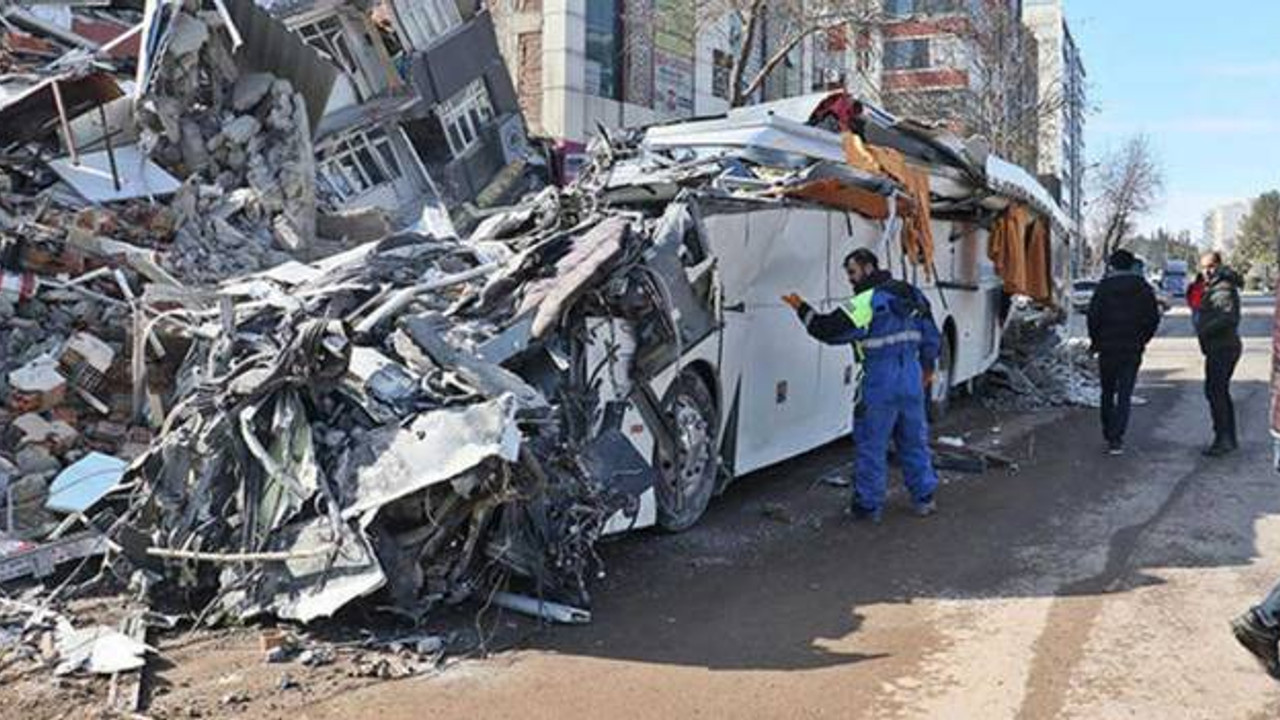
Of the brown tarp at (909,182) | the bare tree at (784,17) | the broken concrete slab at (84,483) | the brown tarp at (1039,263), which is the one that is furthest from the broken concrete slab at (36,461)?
the bare tree at (784,17)

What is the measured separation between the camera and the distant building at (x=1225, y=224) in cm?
11431

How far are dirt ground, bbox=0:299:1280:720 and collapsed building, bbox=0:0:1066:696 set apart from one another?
1.16 feet

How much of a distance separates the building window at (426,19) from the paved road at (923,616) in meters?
14.2

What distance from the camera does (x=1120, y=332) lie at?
34.4ft

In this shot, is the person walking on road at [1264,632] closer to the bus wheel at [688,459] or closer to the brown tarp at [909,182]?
the bus wheel at [688,459]

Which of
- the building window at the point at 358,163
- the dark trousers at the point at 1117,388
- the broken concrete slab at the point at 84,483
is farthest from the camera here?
the building window at the point at 358,163

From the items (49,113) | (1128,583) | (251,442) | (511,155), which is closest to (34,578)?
(251,442)

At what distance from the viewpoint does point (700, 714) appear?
4375 mm

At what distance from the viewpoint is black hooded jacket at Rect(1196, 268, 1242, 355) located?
33.9 ft

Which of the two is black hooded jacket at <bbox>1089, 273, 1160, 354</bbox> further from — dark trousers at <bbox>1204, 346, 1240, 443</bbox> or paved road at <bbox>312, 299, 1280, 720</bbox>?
paved road at <bbox>312, 299, 1280, 720</bbox>

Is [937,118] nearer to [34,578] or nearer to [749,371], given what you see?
[749,371]

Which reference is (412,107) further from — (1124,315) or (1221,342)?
(1221,342)

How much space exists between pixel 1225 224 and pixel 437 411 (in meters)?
145

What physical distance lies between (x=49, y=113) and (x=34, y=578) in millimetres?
6439
